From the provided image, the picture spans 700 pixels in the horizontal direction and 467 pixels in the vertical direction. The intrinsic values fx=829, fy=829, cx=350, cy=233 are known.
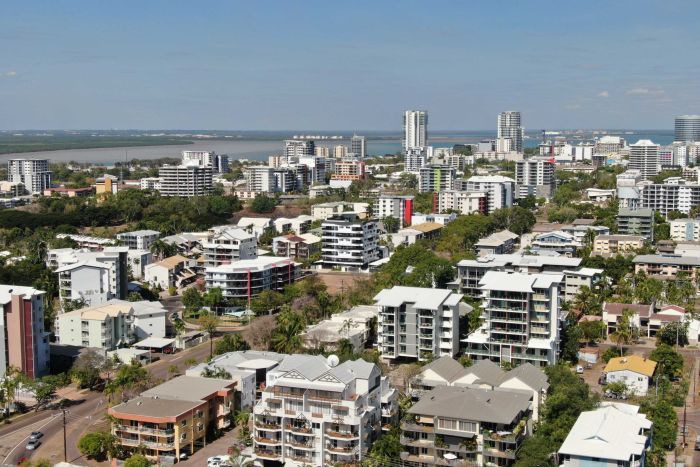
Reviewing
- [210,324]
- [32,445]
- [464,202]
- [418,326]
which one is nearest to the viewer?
[32,445]

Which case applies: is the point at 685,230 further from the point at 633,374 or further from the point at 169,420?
the point at 169,420

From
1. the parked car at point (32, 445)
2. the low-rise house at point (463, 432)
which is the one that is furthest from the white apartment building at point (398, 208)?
the low-rise house at point (463, 432)

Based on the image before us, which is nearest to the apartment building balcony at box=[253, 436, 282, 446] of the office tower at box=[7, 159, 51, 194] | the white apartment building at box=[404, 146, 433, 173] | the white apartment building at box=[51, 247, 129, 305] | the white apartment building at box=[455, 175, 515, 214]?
the white apartment building at box=[51, 247, 129, 305]

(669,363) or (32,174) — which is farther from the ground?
(32,174)

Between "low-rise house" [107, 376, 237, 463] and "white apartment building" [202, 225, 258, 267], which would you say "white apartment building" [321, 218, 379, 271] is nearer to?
"white apartment building" [202, 225, 258, 267]

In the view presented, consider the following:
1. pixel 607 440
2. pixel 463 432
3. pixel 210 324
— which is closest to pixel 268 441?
pixel 463 432
